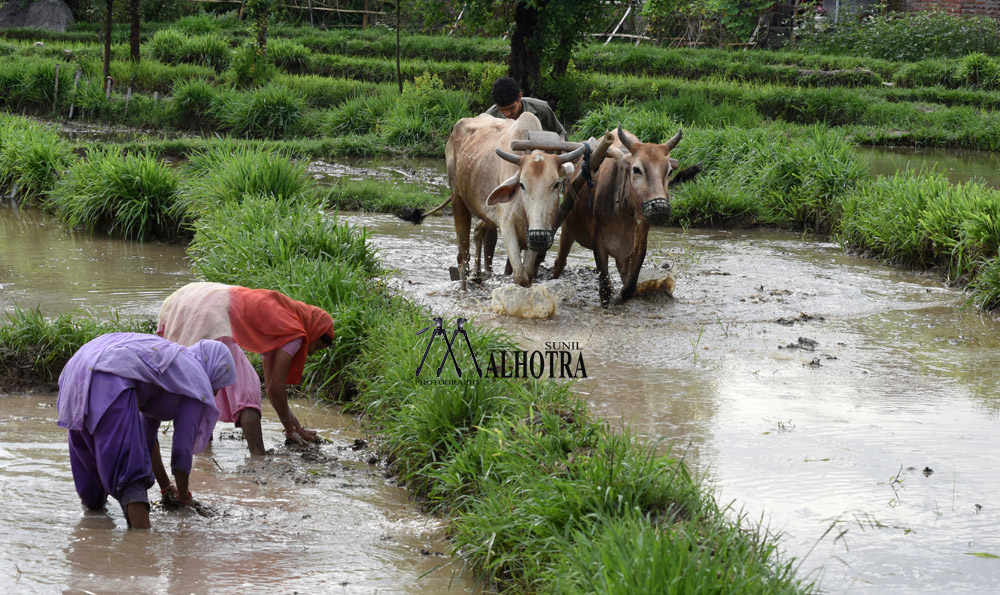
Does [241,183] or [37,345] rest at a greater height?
[241,183]

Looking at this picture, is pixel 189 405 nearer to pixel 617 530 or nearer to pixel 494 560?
pixel 494 560

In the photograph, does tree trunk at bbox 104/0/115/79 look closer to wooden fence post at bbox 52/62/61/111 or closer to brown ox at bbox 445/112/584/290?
wooden fence post at bbox 52/62/61/111

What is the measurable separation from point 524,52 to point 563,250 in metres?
9.48

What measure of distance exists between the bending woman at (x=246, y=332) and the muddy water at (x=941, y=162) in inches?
428

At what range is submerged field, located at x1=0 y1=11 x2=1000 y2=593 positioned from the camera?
3.73 metres

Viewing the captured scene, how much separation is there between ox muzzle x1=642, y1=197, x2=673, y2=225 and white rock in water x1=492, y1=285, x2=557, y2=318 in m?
0.90

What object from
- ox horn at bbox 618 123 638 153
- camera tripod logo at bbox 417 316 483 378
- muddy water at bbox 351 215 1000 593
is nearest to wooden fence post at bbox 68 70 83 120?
muddy water at bbox 351 215 1000 593

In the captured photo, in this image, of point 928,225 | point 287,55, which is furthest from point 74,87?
point 928,225

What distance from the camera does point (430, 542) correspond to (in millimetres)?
4160

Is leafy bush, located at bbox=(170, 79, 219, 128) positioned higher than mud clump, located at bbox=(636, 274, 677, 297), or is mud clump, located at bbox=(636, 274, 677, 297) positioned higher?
leafy bush, located at bbox=(170, 79, 219, 128)

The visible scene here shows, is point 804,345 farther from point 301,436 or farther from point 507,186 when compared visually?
point 301,436

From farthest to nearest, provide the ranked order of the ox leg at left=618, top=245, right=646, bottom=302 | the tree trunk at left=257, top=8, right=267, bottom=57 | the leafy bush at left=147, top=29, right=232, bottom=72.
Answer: the leafy bush at left=147, top=29, right=232, bottom=72 → the tree trunk at left=257, top=8, right=267, bottom=57 → the ox leg at left=618, top=245, right=646, bottom=302

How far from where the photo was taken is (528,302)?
7332 mm

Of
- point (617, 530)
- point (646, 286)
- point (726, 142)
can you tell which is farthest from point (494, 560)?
point (726, 142)
